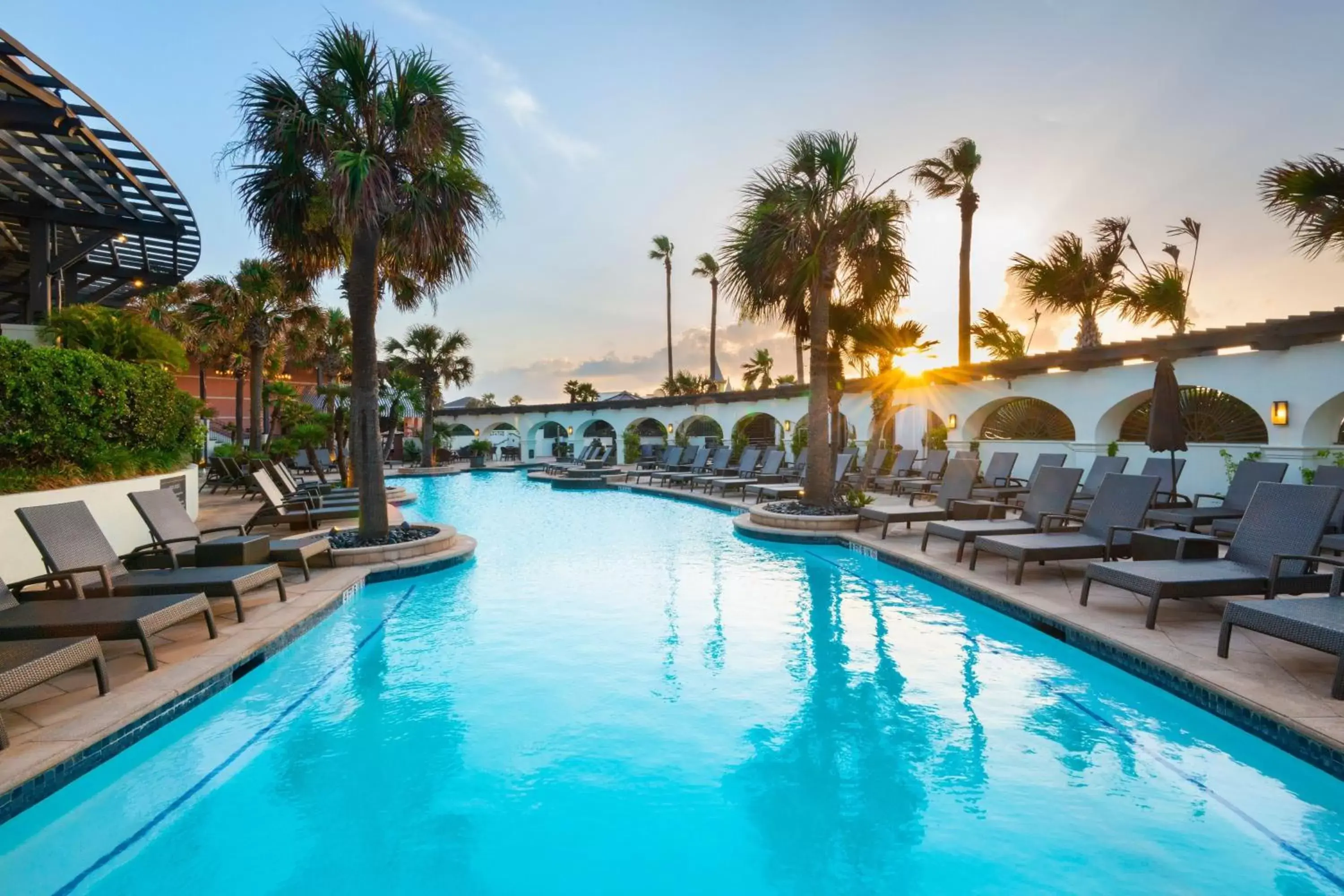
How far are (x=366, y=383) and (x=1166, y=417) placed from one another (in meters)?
10.2

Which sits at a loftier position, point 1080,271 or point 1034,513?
point 1080,271

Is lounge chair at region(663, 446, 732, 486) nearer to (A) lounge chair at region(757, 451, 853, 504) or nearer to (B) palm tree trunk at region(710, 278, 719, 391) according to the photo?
(A) lounge chair at region(757, 451, 853, 504)

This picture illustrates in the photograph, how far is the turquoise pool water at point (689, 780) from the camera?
249 cm

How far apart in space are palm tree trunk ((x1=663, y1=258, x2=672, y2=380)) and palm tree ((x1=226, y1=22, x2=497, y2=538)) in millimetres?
34261

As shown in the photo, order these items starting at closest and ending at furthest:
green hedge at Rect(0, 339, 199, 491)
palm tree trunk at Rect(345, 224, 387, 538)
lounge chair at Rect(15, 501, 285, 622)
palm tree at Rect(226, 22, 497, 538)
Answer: lounge chair at Rect(15, 501, 285, 622)
green hedge at Rect(0, 339, 199, 491)
palm tree at Rect(226, 22, 497, 538)
palm tree trunk at Rect(345, 224, 387, 538)

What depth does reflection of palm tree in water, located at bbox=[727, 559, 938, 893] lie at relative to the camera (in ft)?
8.38

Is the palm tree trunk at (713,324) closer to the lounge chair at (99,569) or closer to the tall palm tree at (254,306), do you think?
the tall palm tree at (254,306)

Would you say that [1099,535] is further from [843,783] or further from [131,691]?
[131,691]

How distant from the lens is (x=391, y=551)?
295 inches

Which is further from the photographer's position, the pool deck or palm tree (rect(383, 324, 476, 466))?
palm tree (rect(383, 324, 476, 466))

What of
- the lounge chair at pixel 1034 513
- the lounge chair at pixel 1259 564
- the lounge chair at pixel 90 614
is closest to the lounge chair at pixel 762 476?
the lounge chair at pixel 1034 513

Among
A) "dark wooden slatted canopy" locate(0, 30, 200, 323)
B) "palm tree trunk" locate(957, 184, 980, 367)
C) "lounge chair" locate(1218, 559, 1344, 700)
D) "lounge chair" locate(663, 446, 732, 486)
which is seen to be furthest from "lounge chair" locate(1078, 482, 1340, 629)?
"palm tree trunk" locate(957, 184, 980, 367)

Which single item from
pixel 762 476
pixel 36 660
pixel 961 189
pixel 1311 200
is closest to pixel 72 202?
pixel 36 660

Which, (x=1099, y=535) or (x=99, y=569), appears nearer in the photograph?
(x=99, y=569)
